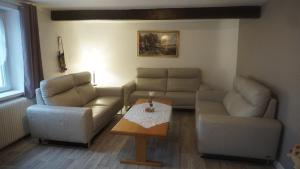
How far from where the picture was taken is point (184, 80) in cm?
481

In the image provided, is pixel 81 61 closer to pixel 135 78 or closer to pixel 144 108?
pixel 135 78

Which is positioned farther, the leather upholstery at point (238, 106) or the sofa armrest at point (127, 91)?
the sofa armrest at point (127, 91)

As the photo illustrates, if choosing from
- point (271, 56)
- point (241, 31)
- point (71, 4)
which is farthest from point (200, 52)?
point (71, 4)

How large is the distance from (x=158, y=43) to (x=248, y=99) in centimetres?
277

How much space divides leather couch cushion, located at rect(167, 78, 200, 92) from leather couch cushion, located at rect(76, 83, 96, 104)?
1.72 m

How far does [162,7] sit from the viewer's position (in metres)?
3.44

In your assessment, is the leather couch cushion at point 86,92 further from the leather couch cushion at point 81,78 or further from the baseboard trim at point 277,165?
the baseboard trim at point 277,165

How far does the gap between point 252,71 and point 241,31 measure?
116 cm

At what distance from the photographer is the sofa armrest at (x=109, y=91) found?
419 cm

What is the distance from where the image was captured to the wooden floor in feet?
8.14

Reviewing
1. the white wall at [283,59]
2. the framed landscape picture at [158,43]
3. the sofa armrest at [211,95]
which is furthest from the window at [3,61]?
the white wall at [283,59]

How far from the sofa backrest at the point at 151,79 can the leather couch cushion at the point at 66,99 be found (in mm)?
1688

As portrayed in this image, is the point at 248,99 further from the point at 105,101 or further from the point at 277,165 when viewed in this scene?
the point at 105,101

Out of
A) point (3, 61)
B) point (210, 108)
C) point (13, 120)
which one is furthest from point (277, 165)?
point (3, 61)
